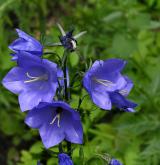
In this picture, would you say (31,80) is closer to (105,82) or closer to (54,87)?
(54,87)

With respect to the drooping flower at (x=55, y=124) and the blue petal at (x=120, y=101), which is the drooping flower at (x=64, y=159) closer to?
the drooping flower at (x=55, y=124)

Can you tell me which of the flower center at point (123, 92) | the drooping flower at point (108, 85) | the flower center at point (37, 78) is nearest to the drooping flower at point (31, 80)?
the flower center at point (37, 78)

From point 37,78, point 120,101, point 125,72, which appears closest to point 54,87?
point 37,78

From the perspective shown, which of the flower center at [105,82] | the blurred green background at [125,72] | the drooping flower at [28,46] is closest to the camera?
the drooping flower at [28,46]

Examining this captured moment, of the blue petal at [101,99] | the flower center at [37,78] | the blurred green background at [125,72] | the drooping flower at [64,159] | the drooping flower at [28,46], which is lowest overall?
the blurred green background at [125,72]

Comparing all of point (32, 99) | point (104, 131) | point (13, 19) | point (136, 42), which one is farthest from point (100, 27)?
point (32, 99)

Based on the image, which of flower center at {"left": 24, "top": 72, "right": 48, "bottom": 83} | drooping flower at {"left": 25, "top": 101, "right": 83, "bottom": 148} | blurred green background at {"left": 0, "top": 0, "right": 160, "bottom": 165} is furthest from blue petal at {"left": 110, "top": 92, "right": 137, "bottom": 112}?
blurred green background at {"left": 0, "top": 0, "right": 160, "bottom": 165}
